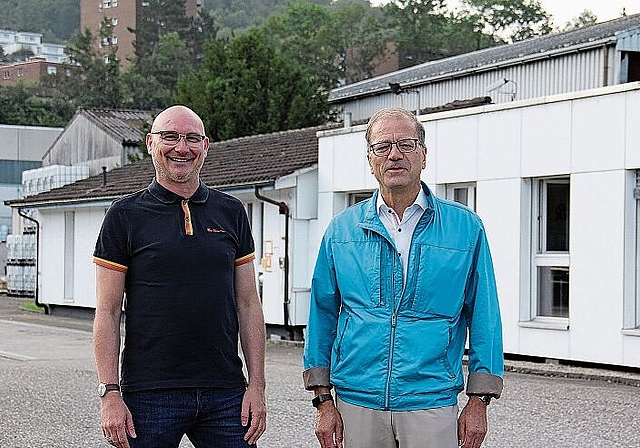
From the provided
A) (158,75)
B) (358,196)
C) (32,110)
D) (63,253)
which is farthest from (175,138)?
(158,75)

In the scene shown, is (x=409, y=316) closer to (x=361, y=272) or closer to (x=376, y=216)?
(x=361, y=272)

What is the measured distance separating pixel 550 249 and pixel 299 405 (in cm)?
653

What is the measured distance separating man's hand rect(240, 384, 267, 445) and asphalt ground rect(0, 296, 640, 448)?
15.9ft

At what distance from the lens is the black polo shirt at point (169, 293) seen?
479cm

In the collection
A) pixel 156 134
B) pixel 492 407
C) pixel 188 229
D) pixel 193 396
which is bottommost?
pixel 492 407

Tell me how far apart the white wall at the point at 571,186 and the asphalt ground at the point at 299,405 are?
0.51 metres

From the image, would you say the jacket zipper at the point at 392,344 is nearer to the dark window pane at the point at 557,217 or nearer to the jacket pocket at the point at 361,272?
the jacket pocket at the point at 361,272

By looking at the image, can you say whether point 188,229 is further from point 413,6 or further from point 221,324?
point 413,6

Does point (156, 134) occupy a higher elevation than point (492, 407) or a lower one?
higher

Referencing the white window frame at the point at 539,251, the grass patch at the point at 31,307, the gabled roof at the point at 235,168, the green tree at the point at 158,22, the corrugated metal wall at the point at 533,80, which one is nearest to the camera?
the white window frame at the point at 539,251

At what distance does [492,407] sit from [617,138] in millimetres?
5214

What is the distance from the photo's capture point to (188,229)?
191 inches

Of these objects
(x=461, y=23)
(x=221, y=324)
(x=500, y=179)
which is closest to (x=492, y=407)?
(x=500, y=179)

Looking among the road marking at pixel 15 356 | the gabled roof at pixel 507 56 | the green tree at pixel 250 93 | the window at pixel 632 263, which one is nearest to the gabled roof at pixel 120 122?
the green tree at pixel 250 93
